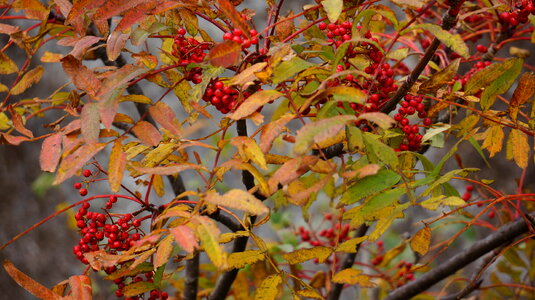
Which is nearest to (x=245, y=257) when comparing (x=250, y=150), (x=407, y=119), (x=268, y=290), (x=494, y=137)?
(x=268, y=290)

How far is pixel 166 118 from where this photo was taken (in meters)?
0.65

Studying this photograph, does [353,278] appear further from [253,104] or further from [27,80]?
[27,80]

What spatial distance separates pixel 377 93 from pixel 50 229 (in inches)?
77.3

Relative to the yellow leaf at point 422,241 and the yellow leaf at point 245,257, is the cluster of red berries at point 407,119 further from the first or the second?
the yellow leaf at point 245,257

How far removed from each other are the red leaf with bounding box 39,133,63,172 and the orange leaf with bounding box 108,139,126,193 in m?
0.07

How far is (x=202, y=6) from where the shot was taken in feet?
2.20

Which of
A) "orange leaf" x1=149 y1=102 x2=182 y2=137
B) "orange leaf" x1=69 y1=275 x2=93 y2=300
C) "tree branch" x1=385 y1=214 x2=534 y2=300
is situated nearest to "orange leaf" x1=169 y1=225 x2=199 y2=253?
"orange leaf" x1=149 y1=102 x2=182 y2=137

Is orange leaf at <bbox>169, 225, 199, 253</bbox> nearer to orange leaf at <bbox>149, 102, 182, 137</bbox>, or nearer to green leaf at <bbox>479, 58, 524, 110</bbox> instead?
orange leaf at <bbox>149, 102, 182, 137</bbox>

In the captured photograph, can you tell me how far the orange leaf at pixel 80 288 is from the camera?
2.32 feet

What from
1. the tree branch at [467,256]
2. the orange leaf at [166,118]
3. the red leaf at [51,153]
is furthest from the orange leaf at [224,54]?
the tree branch at [467,256]

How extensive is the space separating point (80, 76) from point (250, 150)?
22 cm

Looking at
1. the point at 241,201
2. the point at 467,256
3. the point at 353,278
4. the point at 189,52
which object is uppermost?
the point at 189,52

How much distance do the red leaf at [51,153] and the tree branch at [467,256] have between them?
783 mm

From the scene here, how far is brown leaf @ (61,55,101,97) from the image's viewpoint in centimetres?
65
